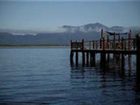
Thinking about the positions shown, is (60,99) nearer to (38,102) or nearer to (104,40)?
(38,102)

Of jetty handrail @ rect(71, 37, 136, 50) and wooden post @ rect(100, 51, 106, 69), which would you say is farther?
wooden post @ rect(100, 51, 106, 69)

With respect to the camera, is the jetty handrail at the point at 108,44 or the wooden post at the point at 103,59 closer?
the jetty handrail at the point at 108,44

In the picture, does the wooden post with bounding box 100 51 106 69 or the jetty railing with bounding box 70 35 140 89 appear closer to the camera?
the jetty railing with bounding box 70 35 140 89

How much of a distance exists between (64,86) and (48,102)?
9.44 metres

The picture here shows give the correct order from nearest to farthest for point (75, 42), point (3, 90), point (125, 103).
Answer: point (125, 103)
point (3, 90)
point (75, 42)

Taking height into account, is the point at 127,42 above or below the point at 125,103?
above

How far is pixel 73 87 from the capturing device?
34.7 metres

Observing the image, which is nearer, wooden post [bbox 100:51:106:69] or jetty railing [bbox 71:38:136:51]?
jetty railing [bbox 71:38:136:51]

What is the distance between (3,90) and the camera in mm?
32750

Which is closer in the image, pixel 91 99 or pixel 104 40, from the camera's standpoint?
pixel 91 99

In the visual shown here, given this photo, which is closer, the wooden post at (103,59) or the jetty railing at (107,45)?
the jetty railing at (107,45)

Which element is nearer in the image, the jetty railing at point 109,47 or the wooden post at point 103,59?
the jetty railing at point 109,47

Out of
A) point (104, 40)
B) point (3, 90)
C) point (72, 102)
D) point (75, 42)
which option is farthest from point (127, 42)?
point (72, 102)

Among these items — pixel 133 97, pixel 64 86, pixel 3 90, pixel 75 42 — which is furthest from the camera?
pixel 75 42
